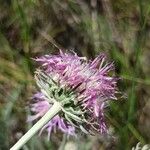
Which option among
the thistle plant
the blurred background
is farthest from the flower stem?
the blurred background

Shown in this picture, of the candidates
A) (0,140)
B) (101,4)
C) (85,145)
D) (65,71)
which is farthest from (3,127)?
(101,4)

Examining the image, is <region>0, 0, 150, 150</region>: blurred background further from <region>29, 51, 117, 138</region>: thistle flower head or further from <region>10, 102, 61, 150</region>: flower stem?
<region>10, 102, 61, 150</region>: flower stem

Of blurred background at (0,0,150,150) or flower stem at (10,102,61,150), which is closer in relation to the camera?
flower stem at (10,102,61,150)

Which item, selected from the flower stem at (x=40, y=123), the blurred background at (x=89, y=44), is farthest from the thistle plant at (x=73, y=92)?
the blurred background at (x=89, y=44)

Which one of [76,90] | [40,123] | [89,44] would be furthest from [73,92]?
[89,44]

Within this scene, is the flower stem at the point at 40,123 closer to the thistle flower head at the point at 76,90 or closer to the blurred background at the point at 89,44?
the thistle flower head at the point at 76,90
